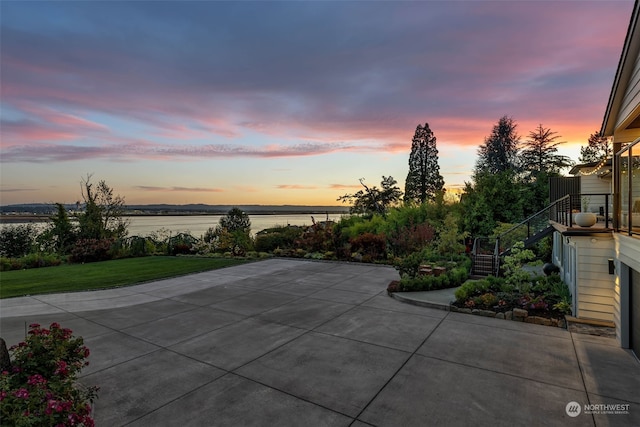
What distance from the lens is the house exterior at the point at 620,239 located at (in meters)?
4.71

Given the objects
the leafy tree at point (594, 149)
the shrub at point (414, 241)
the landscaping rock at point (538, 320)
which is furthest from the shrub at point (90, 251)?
the leafy tree at point (594, 149)

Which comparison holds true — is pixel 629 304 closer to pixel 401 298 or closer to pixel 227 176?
pixel 401 298

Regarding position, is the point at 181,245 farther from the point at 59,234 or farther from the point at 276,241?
the point at 59,234

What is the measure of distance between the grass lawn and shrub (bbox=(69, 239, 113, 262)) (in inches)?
63.7

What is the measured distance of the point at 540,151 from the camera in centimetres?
3522

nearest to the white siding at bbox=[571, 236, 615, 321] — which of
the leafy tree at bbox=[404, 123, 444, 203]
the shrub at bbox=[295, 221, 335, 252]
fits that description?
the shrub at bbox=[295, 221, 335, 252]

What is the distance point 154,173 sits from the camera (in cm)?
2703

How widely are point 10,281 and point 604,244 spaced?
17.0 m

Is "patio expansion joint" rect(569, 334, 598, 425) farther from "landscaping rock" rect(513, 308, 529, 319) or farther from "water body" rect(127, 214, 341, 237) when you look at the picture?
"water body" rect(127, 214, 341, 237)

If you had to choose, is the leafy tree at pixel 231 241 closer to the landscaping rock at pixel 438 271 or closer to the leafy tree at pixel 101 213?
the leafy tree at pixel 101 213

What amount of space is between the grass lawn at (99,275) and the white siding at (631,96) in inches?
510

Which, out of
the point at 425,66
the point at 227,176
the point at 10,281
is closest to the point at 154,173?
the point at 227,176

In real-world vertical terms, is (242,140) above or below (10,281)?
above

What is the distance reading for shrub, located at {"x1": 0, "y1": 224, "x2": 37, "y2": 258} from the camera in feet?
58.5
